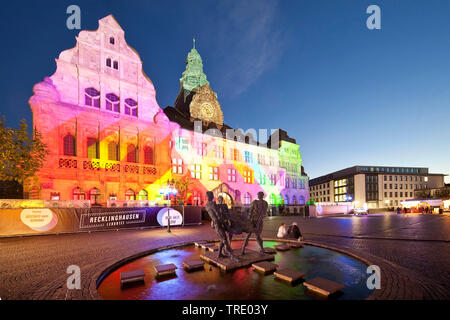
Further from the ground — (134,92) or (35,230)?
(134,92)

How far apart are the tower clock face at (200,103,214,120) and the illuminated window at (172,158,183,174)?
11.3 metres

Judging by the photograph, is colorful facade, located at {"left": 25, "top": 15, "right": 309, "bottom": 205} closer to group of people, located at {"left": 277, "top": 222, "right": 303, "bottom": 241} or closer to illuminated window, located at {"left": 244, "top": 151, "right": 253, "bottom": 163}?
illuminated window, located at {"left": 244, "top": 151, "right": 253, "bottom": 163}

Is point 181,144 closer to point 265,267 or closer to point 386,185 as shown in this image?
point 265,267

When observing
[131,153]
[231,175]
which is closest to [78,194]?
[131,153]

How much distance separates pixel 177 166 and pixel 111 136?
30.7 feet

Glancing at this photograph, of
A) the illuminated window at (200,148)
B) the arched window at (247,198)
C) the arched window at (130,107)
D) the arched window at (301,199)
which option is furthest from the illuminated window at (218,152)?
the arched window at (301,199)

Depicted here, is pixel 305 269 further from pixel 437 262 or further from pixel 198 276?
pixel 437 262

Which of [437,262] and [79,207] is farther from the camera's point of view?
[79,207]

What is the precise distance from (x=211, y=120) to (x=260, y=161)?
12056mm

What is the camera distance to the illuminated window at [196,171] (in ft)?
102

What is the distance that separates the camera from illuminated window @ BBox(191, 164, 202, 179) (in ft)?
102

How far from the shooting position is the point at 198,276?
539 cm

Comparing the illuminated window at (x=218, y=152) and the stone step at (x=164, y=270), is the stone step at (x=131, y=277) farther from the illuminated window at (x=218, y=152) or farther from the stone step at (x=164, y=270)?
the illuminated window at (x=218, y=152)
